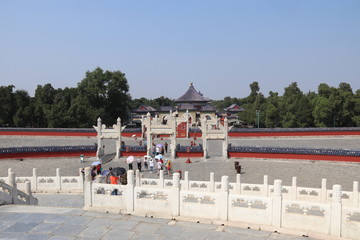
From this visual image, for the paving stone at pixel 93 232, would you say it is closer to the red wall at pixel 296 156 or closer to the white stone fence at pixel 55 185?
the white stone fence at pixel 55 185

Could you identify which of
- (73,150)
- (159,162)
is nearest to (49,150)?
(73,150)

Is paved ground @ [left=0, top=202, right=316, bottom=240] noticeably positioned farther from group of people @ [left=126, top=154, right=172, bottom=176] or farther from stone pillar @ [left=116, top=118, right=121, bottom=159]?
stone pillar @ [left=116, top=118, right=121, bottom=159]

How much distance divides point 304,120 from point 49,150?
34.3m

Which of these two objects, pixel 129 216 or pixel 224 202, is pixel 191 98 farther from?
pixel 224 202

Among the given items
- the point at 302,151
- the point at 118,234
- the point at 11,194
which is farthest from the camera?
the point at 302,151

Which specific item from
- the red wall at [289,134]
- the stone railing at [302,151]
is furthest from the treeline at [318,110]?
the stone railing at [302,151]

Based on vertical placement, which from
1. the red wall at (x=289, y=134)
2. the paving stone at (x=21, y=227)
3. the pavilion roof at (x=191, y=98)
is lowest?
the paving stone at (x=21, y=227)

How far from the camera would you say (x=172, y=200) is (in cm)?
903

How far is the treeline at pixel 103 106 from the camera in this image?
40.9 metres

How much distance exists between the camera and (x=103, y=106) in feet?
164

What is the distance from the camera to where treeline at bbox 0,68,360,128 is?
134 feet

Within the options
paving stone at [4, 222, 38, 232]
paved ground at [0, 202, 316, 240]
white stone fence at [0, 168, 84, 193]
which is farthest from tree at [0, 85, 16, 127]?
paving stone at [4, 222, 38, 232]

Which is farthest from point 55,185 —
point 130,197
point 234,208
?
point 234,208

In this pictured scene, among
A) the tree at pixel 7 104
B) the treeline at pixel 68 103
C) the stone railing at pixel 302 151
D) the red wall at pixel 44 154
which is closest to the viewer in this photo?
the stone railing at pixel 302 151
